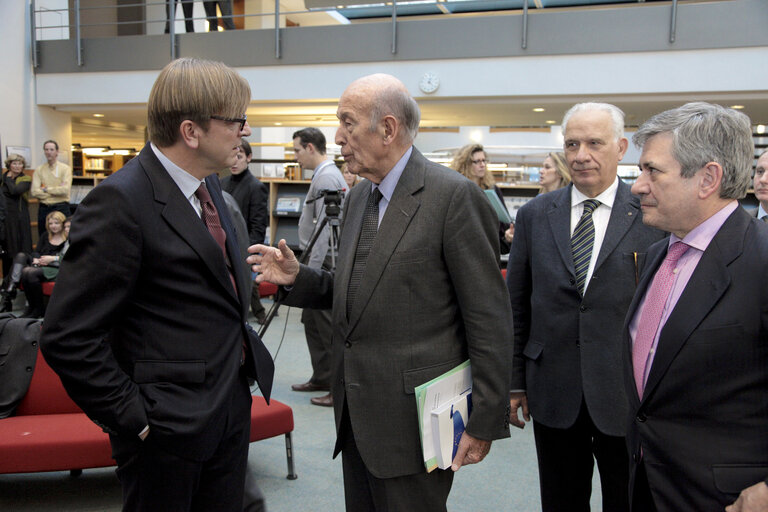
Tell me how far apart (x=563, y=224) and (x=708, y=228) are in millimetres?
635

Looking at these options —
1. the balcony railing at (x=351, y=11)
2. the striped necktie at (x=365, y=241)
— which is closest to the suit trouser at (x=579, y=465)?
the striped necktie at (x=365, y=241)

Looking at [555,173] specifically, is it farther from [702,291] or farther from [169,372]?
[169,372]

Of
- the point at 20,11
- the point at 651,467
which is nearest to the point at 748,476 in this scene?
the point at 651,467

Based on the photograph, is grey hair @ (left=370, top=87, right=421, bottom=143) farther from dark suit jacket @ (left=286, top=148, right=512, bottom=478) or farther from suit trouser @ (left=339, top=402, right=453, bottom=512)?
suit trouser @ (left=339, top=402, right=453, bottom=512)

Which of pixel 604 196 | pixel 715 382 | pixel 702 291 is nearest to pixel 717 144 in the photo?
pixel 702 291

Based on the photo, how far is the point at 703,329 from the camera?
1299 millimetres

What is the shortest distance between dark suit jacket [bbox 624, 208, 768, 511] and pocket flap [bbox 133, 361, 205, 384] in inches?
39.7

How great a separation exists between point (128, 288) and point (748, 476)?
1333 millimetres

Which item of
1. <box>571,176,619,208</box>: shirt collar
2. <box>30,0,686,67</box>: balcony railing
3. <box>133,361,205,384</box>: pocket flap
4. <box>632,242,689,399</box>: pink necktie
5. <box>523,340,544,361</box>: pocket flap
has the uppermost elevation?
<box>30,0,686,67</box>: balcony railing

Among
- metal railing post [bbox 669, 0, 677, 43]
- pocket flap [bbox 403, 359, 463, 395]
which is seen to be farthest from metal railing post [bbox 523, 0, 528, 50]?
pocket flap [bbox 403, 359, 463, 395]

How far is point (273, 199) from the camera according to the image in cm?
930

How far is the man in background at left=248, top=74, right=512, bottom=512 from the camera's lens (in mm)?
1562

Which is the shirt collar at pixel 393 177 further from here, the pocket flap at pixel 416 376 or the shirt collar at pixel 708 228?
the shirt collar at pixel 708 228

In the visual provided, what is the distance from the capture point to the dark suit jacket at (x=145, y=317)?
51.7 inches
